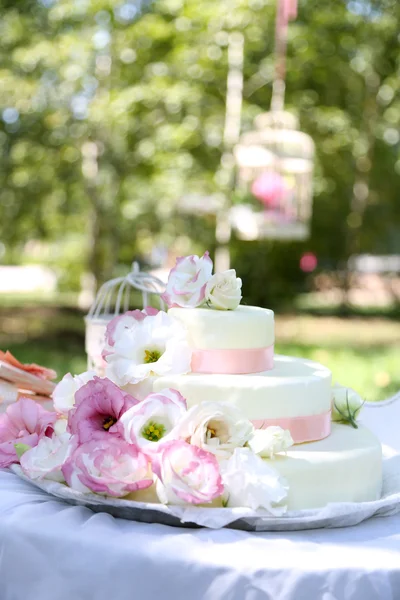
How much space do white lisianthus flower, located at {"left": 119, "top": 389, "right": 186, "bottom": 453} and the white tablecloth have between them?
190mm

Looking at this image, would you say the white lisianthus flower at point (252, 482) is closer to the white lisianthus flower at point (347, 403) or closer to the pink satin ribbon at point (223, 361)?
the pink satin ribbon at point (223, 361)

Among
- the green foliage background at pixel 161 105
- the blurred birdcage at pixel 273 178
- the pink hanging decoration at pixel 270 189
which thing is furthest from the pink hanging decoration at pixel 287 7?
the pink hanging decoration at pixel 270 189

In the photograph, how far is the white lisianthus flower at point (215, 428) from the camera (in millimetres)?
1729

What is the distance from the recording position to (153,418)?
5.83 feet

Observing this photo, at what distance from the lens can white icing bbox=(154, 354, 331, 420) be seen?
1922 mm

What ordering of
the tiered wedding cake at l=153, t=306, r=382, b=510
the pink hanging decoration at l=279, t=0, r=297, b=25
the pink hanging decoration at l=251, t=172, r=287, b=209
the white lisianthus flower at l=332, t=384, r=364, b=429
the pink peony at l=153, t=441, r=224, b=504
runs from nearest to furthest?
1. the pink peony at l=153, t=441, r=224, b=504
2. the tiered wedding cake at l=153, t=306, r=382, b=510
3. the white lisianthus flower at l=332, t=384, r=364, b=429
4. the pink hanging decoration at l=279, t=0, r=297, b=25
5. the pink hanging decoration at l=251, t=172, r=287, b=209

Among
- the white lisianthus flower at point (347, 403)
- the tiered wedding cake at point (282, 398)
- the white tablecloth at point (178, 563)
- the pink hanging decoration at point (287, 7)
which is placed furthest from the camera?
the pink hanging decoration at point (287, 7)

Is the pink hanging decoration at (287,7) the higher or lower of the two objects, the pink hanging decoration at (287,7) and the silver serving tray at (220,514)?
the higher

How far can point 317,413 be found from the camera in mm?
2035

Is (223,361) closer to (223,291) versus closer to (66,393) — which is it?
(223,291)

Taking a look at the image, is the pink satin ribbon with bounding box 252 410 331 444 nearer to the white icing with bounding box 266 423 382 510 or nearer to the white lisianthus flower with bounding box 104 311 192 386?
the white icing with bounding box 266 423 382 510

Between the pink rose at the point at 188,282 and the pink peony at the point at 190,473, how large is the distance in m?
0.50

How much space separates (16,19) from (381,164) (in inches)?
335

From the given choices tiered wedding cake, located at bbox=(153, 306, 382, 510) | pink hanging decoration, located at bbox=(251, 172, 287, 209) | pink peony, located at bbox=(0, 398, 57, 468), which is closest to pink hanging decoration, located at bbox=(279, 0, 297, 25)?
pink hanging decoration, located at bbox=(251, 172, 287, 209)
